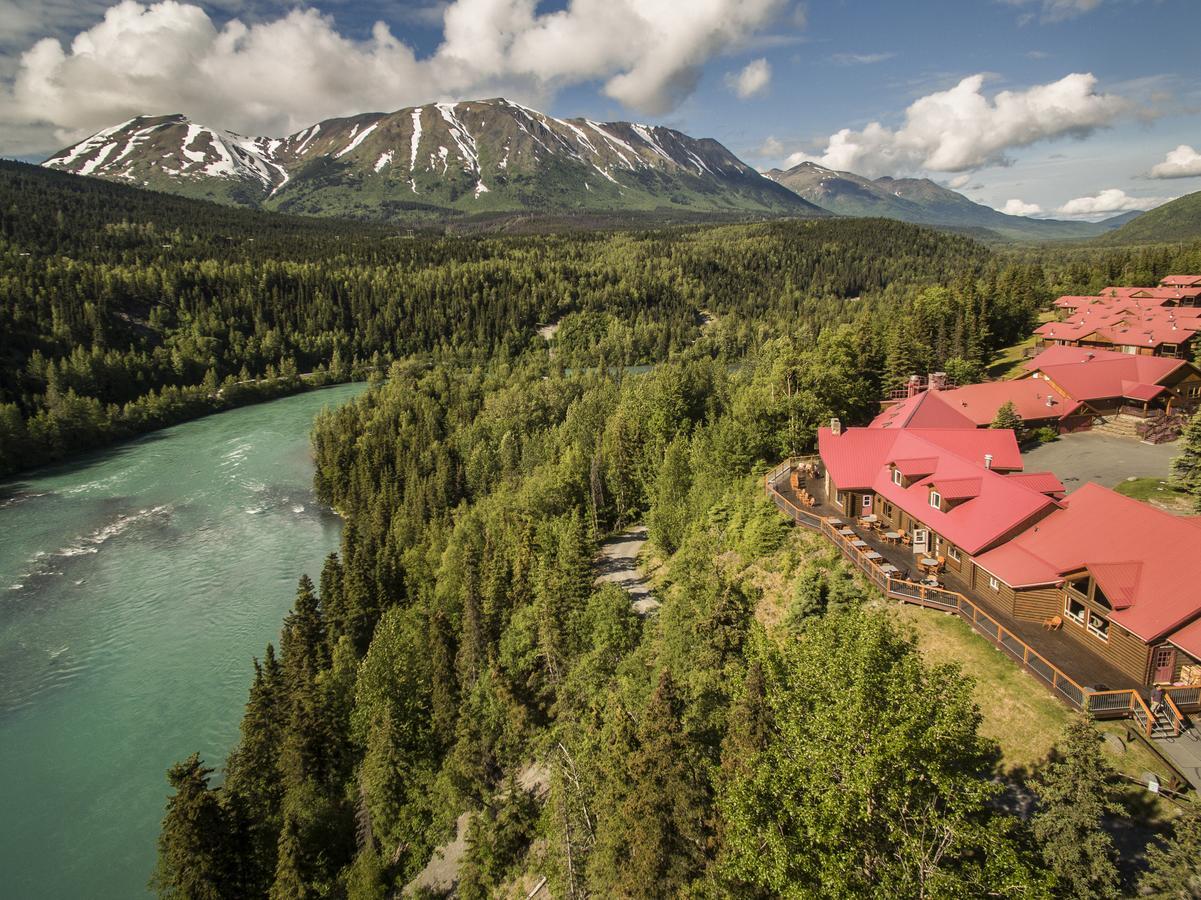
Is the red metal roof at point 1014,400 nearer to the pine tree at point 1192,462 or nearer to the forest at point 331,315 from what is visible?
the forest at point 331,315

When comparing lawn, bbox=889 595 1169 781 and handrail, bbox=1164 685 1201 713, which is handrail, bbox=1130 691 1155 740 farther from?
handrail, bbox=1164 685 1201 713

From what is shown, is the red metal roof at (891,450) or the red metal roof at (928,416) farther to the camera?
the red metal roof at (928,416)

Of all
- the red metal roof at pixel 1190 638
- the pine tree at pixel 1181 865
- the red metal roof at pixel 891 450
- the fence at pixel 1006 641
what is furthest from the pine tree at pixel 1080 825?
the red metal roof at pixel 891 450

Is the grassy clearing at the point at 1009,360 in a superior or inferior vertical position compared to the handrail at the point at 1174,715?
superior

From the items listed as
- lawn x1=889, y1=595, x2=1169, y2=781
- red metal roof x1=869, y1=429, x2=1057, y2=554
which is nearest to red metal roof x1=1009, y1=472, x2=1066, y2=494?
red metal roof x1=869, y1=429, x2=1057, y2=554

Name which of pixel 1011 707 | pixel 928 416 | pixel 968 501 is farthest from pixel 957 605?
pixel 928 416

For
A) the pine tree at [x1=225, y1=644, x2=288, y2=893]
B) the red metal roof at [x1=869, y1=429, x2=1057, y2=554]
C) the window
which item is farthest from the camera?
the pine tree at [x1=225, y1=644, x2=288, y2=893]
